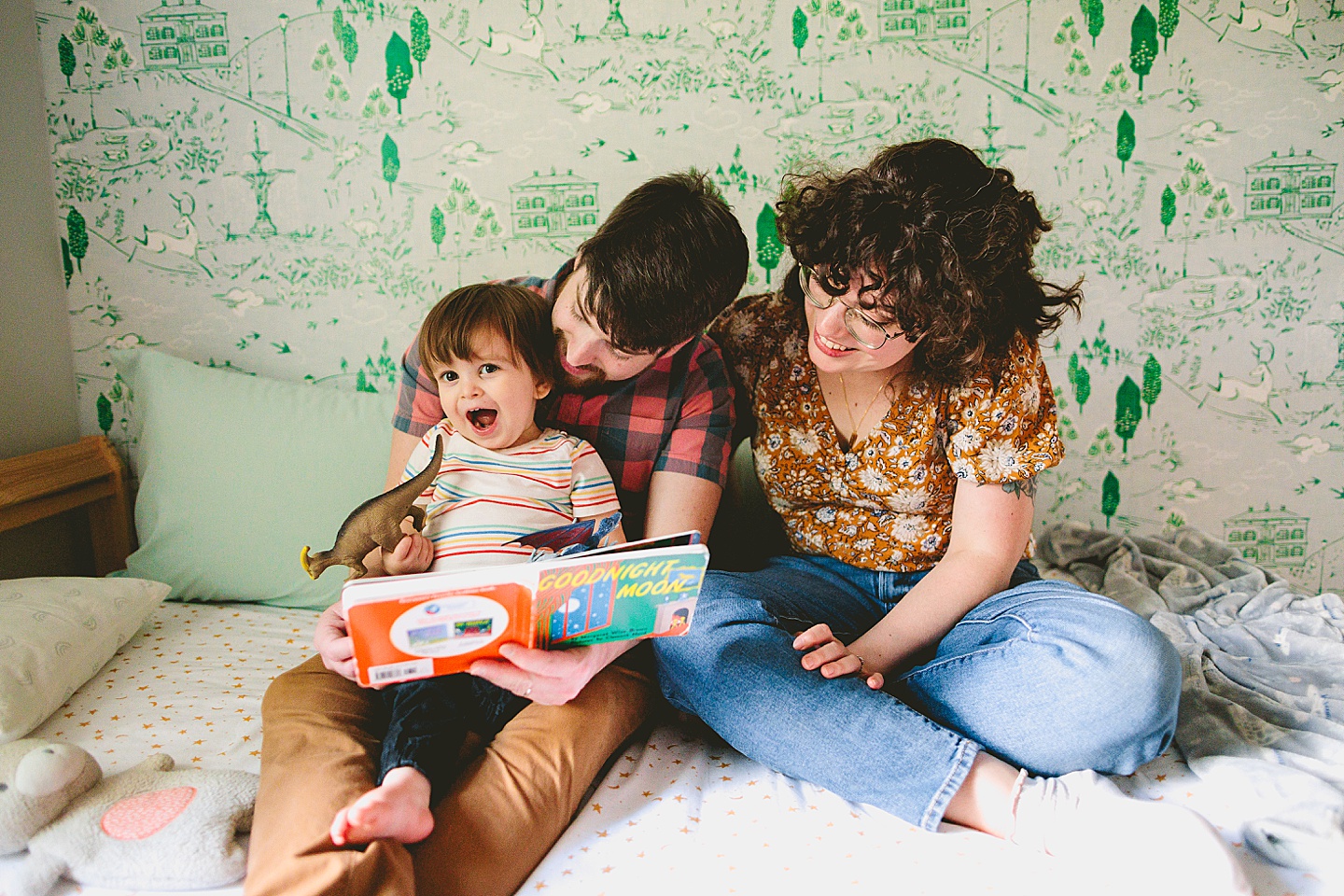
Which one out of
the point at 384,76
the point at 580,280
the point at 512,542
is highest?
the point at 384,76

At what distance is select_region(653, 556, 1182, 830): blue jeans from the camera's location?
0.99m

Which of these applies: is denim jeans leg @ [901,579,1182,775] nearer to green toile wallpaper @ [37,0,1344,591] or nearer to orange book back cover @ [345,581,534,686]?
orange book back cover @ [345,581,534,686]

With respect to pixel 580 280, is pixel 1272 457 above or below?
below

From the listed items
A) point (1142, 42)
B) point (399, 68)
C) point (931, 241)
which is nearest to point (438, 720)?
point (931, 241)

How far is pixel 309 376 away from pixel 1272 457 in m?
2.15

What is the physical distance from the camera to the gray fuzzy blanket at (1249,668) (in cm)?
92

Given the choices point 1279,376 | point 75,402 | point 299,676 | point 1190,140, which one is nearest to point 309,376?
point 75,402

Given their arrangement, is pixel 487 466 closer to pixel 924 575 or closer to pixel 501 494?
pixel 501 494

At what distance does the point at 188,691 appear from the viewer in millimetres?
1233

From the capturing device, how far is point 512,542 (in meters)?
1.10

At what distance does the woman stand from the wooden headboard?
128 cm

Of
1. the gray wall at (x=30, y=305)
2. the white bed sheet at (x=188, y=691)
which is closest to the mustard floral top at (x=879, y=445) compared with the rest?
the white bed sheet at (x=188, y=691)

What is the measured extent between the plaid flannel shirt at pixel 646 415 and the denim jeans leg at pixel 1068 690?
0.47 meters

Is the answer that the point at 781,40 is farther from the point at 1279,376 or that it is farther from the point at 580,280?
the point at 1279,376
